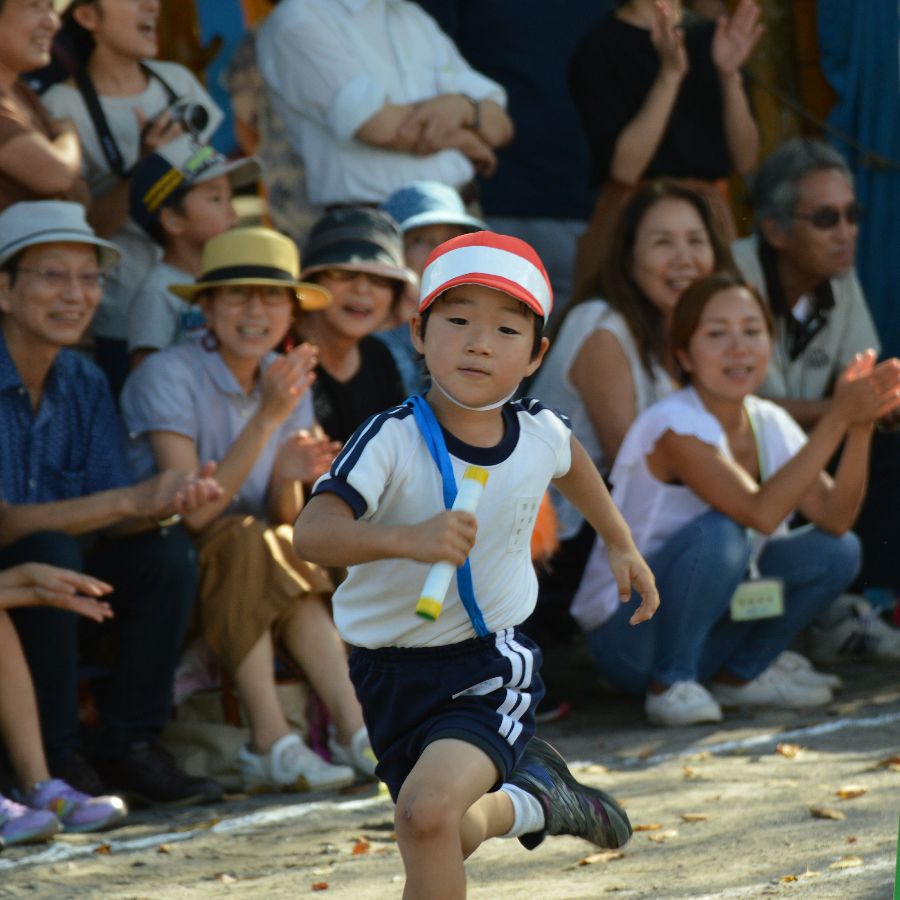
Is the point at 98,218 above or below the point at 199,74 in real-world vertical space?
below

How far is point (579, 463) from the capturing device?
366 centimetres

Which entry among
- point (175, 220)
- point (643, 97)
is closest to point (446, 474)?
point (175, 220)

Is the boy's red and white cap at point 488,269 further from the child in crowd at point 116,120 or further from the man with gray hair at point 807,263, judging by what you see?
the man with gray hair at point 807,263

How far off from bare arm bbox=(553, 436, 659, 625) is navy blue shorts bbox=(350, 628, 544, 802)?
29 cm

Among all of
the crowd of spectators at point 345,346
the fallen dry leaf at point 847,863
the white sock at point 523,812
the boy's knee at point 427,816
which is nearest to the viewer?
the boy's knee at point 427,816

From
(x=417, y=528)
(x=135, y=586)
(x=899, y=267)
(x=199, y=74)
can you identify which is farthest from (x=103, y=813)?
(x=899, y=267)

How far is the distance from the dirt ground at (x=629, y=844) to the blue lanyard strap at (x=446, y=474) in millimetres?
789

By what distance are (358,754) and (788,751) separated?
1.30m

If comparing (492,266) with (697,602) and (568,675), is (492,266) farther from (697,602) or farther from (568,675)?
(568,675)

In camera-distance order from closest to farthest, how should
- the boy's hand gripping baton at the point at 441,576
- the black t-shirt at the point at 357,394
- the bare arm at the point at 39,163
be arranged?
1. the boy's hand gripping baton at the point at 441,576
2. the bare arm at the point at 39,163
3. the black t-shirt at the point at 357,394

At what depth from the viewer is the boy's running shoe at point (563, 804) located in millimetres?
3543

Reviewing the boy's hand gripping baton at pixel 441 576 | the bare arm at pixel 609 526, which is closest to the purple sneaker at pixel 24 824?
the bare arm at pixel 609 526

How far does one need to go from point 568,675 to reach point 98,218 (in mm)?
2515

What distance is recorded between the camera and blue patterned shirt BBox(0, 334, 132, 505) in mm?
4930
